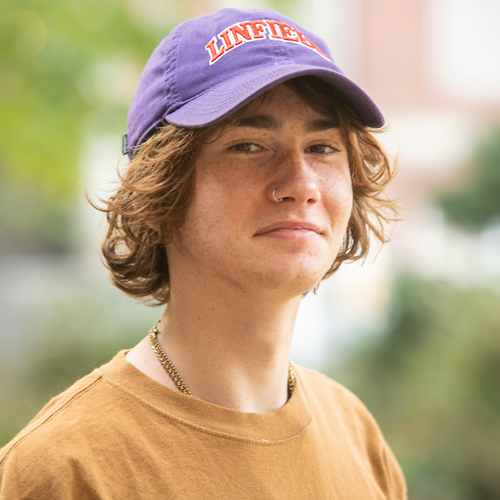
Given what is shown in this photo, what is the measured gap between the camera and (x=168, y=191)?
1.51 meters

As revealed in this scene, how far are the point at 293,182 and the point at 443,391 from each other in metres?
3.64

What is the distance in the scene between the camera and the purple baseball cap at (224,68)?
1412 millimetres

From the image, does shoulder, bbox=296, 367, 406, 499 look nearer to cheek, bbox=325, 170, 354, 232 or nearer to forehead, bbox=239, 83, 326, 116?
cheek, bbox=325, 170, 354, 232

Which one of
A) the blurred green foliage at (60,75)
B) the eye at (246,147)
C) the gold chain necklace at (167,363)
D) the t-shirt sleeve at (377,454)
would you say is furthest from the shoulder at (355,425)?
the blurred green foliage at (60,75)

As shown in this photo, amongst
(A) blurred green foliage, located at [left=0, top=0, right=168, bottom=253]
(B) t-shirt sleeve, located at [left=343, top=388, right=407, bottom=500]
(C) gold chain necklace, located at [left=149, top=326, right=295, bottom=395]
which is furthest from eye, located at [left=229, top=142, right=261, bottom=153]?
(A) blurred green foliage, located at [left=0, top=0, right=168, bottom=253]

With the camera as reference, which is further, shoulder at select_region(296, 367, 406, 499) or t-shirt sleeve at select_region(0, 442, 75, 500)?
shoulder at select_region(296, 367, 406, 499)

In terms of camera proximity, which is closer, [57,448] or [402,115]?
[57,448]

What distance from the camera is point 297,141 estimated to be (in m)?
1.51

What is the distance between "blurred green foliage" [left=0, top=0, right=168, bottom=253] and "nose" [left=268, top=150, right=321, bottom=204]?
3.17 m

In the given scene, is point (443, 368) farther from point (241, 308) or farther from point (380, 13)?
point (380, 13)

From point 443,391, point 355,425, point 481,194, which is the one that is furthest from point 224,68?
point 481,194

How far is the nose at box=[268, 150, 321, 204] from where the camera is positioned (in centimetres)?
146

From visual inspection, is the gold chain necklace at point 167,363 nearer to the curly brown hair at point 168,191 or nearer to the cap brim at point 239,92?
the curly brown hair at point 168,191

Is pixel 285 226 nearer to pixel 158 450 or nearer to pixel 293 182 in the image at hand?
pixel 293 182
